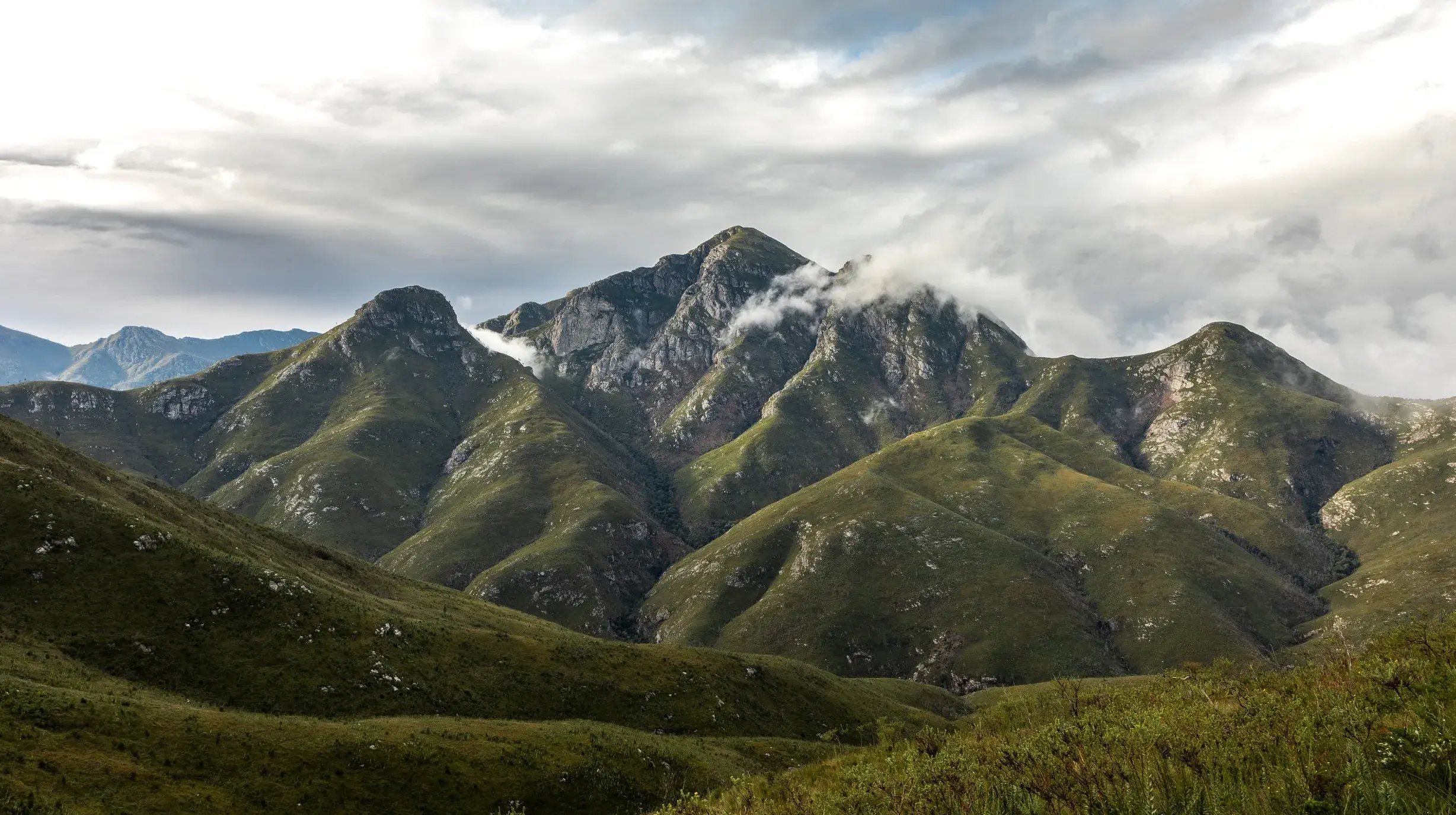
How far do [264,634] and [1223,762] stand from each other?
322ft

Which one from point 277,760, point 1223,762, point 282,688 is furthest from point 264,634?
point 1223,762

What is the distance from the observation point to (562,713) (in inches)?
3725

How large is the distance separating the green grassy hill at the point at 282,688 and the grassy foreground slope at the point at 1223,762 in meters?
16.6

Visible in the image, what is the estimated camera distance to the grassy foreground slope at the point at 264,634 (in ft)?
242

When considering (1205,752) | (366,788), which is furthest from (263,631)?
(1205,752)

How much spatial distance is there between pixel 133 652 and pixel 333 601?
22.4 metres

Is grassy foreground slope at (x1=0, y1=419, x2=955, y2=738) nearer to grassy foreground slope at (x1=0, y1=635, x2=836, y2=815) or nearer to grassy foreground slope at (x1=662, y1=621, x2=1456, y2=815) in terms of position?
grassy foreground slope at (x1=0, y1=635, x2=836, y2=815)

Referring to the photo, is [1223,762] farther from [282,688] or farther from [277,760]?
[282,688]

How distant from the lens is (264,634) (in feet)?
267

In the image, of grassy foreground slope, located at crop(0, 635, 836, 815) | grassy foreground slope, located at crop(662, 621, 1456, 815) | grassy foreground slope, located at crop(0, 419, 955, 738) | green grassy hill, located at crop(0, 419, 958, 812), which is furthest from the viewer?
grassy foreground slope, located at crop(0, 419, 955, 738)

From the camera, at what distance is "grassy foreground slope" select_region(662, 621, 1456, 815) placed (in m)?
8.55

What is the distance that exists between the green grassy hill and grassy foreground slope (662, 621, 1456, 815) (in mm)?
16553

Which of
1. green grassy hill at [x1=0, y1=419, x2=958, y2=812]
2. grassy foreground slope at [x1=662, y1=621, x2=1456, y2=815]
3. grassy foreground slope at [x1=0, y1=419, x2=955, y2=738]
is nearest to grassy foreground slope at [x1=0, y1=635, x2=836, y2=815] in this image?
green grassy hill at [x1=0, y1=419, x2=958, y2=812]

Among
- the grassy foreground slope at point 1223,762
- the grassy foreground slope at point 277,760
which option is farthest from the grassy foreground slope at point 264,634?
the grassy foreground slope at point 1223,762
